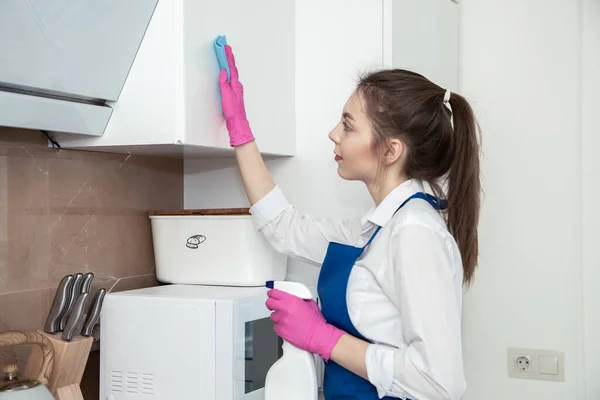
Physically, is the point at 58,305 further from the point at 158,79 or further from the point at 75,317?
the point at 158,79

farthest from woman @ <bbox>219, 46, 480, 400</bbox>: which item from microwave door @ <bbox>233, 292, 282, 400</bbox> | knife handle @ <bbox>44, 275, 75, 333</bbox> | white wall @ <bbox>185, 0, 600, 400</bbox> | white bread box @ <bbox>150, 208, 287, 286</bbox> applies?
white wall @ <bbox>185, 0, 600, 400</bbox>

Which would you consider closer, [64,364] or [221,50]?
[64,364]

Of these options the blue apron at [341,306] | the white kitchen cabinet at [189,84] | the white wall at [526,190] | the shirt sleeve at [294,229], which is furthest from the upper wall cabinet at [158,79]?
the white wall at [526,190]

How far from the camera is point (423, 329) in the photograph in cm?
132

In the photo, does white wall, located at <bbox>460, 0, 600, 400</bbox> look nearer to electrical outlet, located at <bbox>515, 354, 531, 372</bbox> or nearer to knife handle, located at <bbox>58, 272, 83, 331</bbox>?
electrical outlet, located at <bbox>515, 354, 531, 372</bbox>

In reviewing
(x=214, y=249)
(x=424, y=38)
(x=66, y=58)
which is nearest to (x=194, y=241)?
(x=214, y=249)

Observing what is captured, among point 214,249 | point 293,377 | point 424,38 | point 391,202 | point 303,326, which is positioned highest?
point 424,38

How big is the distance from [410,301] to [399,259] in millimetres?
81

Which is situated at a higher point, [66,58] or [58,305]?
[66,58]

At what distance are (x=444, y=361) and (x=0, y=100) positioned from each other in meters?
0.91

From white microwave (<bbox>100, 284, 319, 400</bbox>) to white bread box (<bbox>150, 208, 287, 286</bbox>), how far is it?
0.10 meters

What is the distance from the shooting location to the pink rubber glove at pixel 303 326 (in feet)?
4.72

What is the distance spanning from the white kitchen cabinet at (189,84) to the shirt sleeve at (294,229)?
16 centimetres

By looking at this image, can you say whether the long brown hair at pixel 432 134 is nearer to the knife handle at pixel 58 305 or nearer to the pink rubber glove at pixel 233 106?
the pink rubber glove at pixel 233 106
